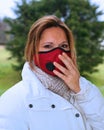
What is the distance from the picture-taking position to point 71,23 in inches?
68.9

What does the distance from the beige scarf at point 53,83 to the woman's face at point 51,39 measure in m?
0.08

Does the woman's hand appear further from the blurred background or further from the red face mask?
the blurred background

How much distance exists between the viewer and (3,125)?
881 millimetres

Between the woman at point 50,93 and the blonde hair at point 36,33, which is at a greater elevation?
the blonde hair at point 36,33

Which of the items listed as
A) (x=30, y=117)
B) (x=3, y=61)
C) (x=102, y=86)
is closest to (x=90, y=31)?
(x=102, y=86)

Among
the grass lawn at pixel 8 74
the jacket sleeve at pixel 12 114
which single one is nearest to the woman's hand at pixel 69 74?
the jacket sleeve at pixel 12 114

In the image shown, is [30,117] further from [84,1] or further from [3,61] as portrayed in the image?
[84,1]

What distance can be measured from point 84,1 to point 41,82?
95 cm

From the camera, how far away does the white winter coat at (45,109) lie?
0.89 metres

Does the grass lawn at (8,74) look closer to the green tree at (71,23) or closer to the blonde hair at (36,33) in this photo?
the green tree at (71,23)

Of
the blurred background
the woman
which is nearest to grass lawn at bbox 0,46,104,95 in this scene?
the blurred background

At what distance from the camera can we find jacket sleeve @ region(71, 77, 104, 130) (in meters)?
0.94

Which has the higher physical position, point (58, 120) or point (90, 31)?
point (90, 31)

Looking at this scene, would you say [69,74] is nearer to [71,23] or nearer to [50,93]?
[50,93]
